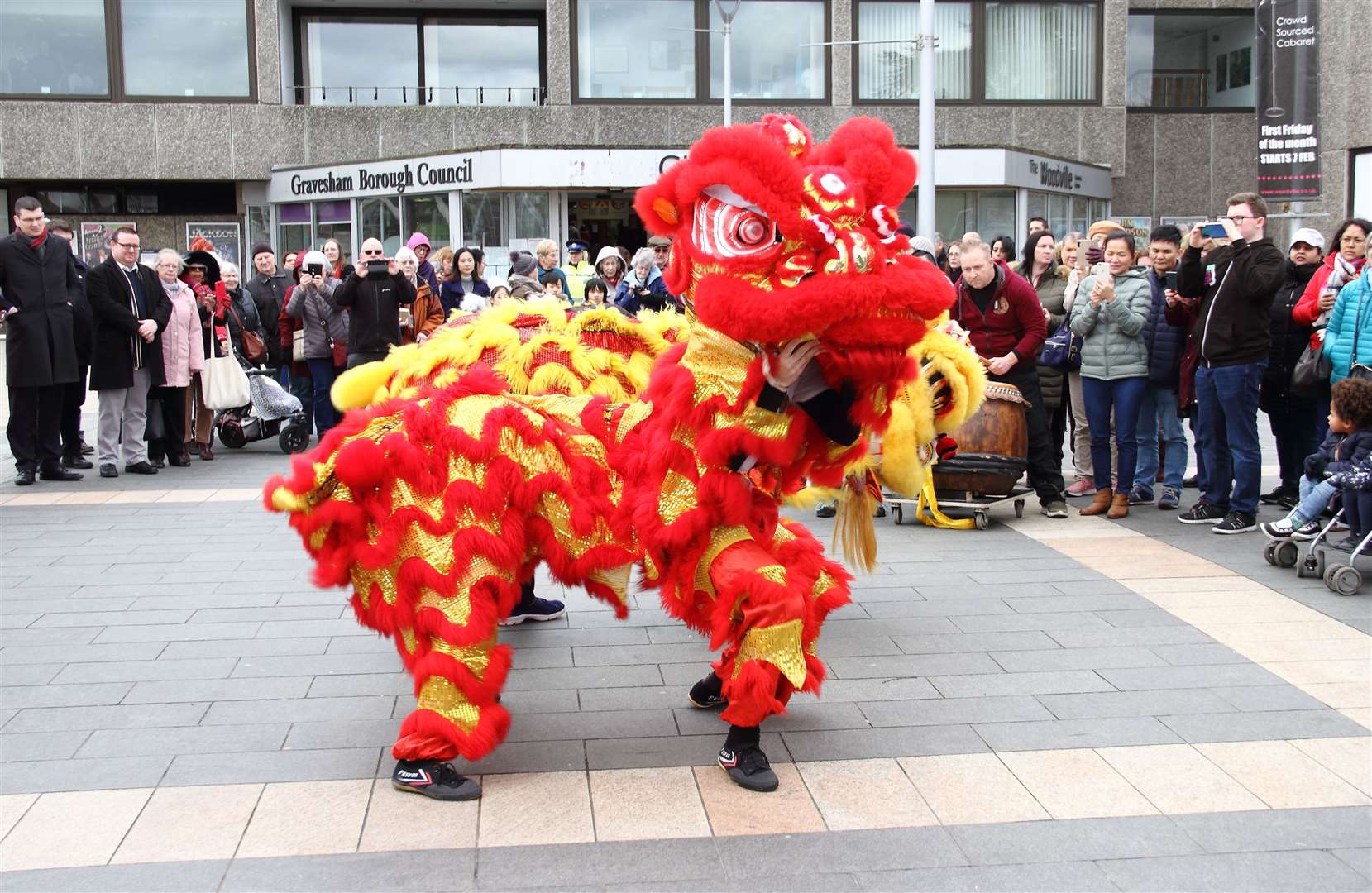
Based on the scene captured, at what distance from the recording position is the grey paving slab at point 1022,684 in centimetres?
496

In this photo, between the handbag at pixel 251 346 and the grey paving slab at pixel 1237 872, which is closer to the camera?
the grey paving slab at pixel 1237 872

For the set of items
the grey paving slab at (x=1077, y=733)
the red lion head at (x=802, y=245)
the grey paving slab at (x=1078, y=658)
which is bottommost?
the grey paving slab at (x=1077, y=733)

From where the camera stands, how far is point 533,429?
13.4 feet

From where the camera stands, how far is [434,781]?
3961mm

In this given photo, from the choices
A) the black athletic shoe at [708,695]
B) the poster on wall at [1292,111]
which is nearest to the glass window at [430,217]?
the poster on wall at [1292,111]

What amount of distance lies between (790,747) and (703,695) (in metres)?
0.49

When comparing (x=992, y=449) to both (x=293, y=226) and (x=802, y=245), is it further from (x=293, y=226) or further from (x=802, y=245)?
(x=293, y=226)

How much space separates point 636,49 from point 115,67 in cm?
972

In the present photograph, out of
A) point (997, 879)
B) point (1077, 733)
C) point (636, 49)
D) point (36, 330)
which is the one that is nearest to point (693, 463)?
point (997, 879)

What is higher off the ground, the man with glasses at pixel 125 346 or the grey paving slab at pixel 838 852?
the man with glasses at pixel 125 346

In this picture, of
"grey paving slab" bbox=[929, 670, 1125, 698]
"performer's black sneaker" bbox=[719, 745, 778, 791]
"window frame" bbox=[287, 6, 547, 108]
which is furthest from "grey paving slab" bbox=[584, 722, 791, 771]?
"window frame" bbox=[287, 6, 547, 108]

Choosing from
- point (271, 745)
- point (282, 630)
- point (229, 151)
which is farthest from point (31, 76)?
point (271, 745)

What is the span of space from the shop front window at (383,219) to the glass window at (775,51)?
6441 mm

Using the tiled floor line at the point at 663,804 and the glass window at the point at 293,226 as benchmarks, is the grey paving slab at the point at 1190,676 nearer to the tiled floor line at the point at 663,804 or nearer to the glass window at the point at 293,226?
the tiled floor line at the point at 663,804
